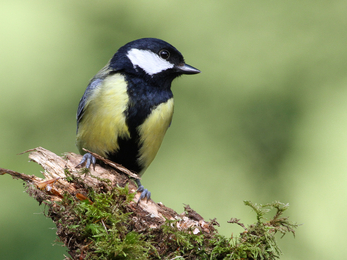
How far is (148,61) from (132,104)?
405mm

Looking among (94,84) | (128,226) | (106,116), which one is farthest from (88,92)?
(128,226)

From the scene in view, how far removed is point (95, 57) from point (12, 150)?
1.62m

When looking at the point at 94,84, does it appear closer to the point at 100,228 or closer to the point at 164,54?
the point at 164,54

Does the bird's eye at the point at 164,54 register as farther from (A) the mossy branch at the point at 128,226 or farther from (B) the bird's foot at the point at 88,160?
(A) the mossy branch at the point at 128,226

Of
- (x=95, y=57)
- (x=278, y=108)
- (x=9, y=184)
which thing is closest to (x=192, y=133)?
(x=278, y=108)

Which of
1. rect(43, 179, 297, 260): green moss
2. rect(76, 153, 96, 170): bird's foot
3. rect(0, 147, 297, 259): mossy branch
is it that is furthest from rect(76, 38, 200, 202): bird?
rect(43, 179, 297, 260): green moss

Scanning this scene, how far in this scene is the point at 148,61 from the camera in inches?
101

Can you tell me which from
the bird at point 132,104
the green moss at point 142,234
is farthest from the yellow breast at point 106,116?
the green moss at point 142,234

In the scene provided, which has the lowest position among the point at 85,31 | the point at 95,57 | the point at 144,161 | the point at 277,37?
the point at 144,161

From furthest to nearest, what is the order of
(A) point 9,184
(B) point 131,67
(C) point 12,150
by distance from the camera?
(C) point 12,150
(A) point 9,184
(B) point 131,67

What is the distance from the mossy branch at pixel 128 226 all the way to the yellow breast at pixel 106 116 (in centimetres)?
47

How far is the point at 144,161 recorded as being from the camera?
261 cm

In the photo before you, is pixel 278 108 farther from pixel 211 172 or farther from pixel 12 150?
pixel 12 150

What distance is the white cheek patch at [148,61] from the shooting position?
99.2 inches
